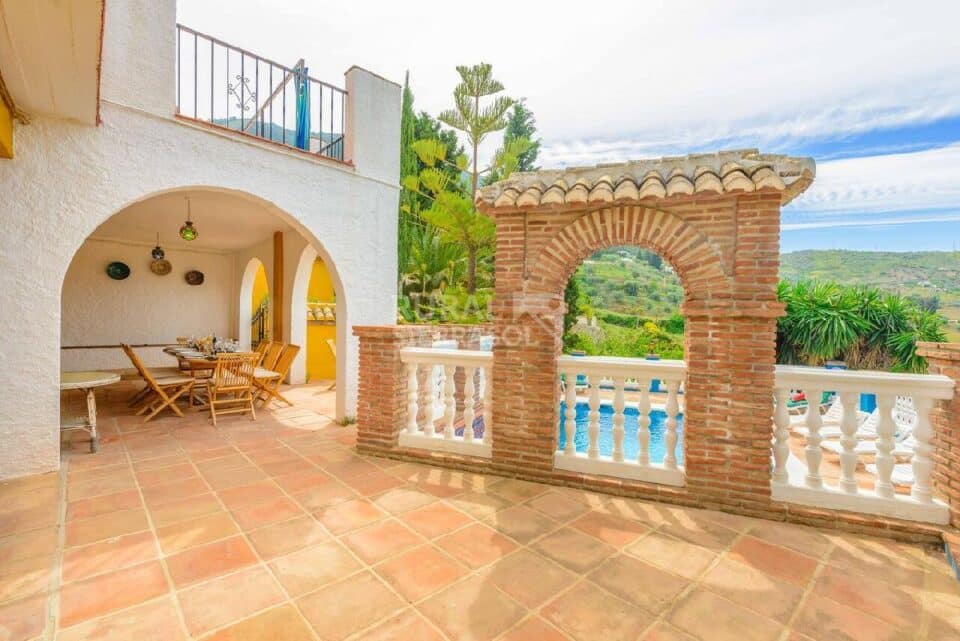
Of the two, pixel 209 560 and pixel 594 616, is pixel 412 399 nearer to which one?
pixel 209 560

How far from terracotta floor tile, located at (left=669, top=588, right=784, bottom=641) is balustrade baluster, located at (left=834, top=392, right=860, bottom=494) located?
150cm

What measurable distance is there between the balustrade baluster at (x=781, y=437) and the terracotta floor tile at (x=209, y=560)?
358 centimetres

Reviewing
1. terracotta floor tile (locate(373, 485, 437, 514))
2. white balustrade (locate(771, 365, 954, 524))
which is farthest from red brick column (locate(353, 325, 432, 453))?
white balustrade (locate(771, 365, 954, 524))

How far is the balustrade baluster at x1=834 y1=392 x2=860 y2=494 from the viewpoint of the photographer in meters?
2.97

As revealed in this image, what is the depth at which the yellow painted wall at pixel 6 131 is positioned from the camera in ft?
10.8

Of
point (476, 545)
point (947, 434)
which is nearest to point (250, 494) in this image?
point (476, 545)

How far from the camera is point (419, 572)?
7.80 ft

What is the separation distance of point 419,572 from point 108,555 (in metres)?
1.86

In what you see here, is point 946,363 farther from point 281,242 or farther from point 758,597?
point 281,242

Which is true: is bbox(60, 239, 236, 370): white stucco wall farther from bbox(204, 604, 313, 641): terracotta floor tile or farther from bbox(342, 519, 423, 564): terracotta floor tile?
bbox(204, 604, 313, 641): terracotta floor tile


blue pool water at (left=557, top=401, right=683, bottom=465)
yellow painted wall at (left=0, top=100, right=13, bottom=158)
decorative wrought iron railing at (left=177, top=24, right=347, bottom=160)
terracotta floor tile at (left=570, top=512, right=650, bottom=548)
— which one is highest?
decorative wrought iron railing at (left=177, top=24, right=347, bottom=160)

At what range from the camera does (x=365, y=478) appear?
12.3 ft

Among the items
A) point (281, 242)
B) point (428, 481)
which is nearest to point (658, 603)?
point (428, 481)

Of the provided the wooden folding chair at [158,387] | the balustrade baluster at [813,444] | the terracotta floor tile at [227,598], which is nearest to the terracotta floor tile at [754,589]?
the balustrade baluster at [813,444]
